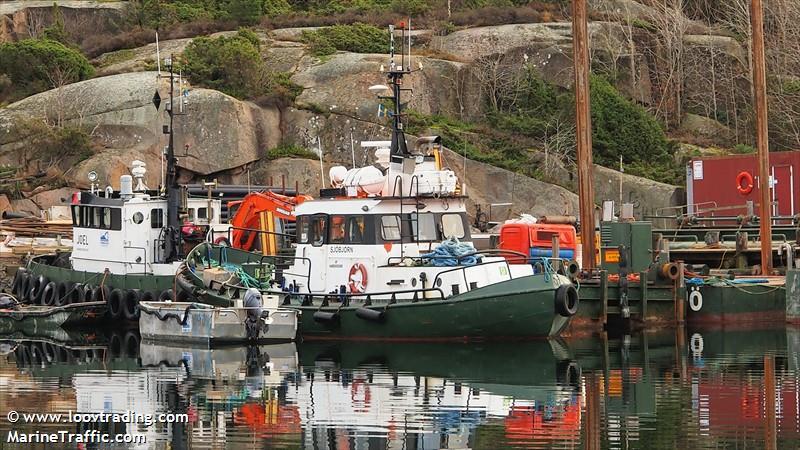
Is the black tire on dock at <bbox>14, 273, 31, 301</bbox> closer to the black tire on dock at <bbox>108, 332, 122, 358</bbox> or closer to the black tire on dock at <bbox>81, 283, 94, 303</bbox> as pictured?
the black tire on dock at <bbox>81, 283, 94, 303</bbox>

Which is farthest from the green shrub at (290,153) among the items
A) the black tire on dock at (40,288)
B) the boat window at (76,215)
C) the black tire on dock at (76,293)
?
the black tire on dock at (76,293)

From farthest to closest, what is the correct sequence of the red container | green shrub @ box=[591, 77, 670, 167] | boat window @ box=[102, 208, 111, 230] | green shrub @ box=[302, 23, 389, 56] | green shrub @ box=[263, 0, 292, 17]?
green shrub @ box=[263, 0, 292, 17]
green shrub @ box=[302, 23, 389, 56]
green shrub @ box=[591, 77, 670, 167]
boat window @ box=[102, 208, 111, 230]
the red container

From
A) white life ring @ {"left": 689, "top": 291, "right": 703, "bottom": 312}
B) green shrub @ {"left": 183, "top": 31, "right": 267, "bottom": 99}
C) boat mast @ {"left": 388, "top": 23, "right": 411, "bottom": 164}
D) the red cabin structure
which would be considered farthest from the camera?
green shrub @ {"left": 183, "top": 31, "right": 267, "bottom": 99}

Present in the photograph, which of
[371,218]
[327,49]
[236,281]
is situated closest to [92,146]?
[327,49]

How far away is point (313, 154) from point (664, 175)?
1222 centimetres

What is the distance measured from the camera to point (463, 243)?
30125 mm

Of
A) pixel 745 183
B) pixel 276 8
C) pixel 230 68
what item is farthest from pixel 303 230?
pixel 276 8

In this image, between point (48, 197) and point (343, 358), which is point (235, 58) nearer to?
point (48, 197)

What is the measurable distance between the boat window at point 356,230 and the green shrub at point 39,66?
26.8 m

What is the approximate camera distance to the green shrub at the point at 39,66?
2170 inches

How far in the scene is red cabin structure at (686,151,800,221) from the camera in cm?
4309

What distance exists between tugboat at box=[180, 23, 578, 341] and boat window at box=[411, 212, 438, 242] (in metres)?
0.02

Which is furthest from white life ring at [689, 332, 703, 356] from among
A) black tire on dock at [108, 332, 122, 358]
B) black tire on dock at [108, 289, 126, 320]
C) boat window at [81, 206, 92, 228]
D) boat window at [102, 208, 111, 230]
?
boat window at [81, 206, 92, 228]

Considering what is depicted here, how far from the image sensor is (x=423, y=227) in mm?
31031
